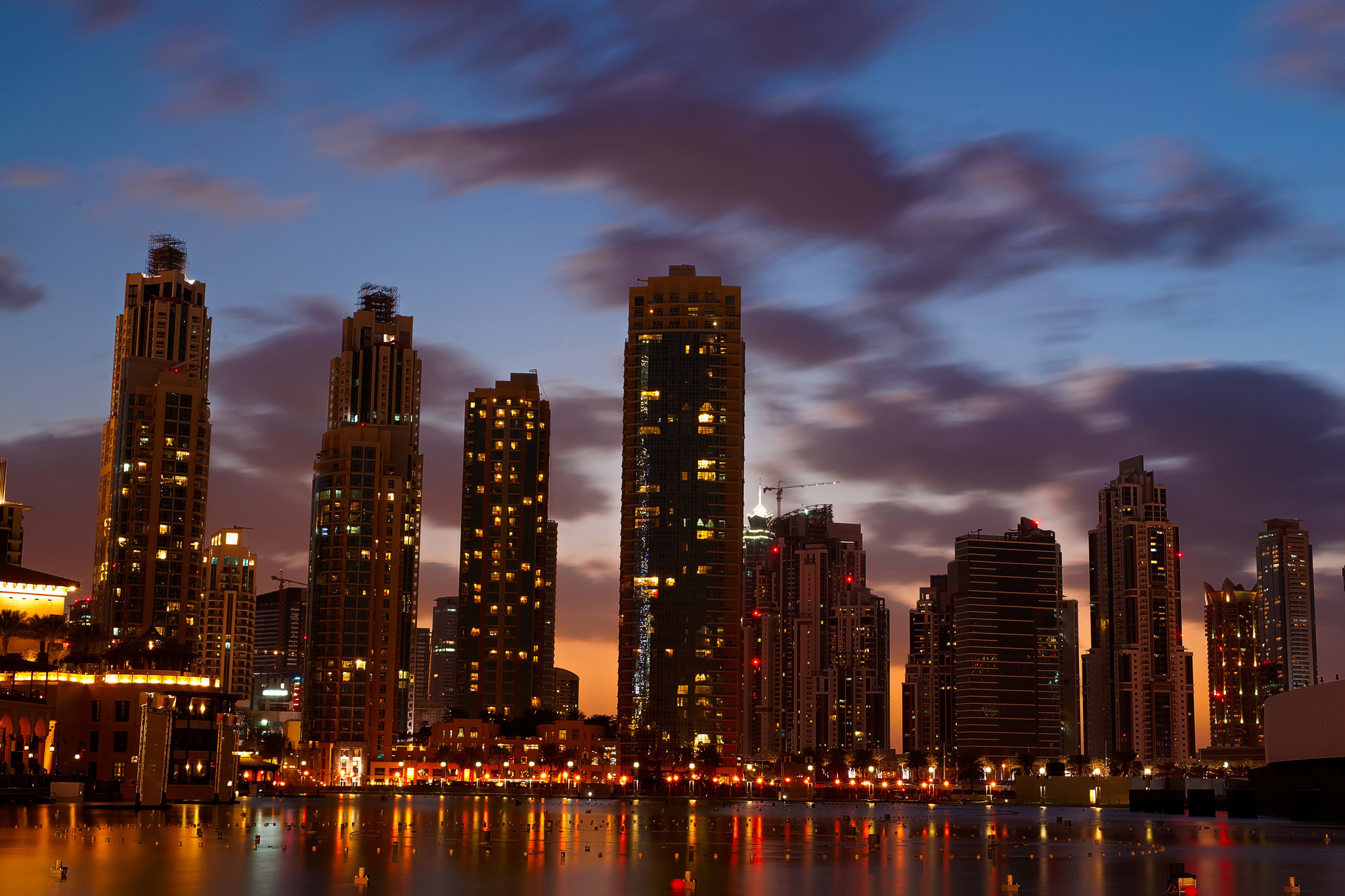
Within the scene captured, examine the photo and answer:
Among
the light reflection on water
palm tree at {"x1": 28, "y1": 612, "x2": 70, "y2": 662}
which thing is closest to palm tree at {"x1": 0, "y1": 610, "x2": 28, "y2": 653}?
palm tree at {"x1": 28, "y1": 612, "x2": 70, "y2": 662}

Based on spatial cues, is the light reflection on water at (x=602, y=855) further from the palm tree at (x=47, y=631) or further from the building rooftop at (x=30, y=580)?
the building rooftop at (x=30, y=580)

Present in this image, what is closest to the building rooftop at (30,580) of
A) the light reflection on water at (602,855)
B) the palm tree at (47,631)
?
the palm tree at (47,631)

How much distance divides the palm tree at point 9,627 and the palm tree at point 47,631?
1.40m

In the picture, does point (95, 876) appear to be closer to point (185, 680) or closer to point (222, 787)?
point (222, 787)

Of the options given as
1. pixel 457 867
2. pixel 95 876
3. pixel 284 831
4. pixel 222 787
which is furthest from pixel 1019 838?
pixel 222 787

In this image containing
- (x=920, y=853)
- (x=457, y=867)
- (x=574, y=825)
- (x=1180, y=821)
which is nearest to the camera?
(x=457, y=867)

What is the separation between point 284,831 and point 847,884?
44.2 metres

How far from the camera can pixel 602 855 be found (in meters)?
66.6

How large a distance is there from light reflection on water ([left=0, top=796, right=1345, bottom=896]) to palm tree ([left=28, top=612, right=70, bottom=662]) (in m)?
A: 63.1

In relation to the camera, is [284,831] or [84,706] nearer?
[284,831]

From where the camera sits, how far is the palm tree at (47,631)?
175 m

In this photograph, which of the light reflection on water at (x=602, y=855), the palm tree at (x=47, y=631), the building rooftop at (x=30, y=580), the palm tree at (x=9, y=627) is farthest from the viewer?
the building rooftop at (x=30, y=580)

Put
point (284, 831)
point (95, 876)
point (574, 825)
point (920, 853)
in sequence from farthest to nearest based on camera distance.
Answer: point (574, 825) < point (284, 831) < point (920, 853) < point (95, 876)

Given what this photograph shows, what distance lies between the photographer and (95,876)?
47.6m
